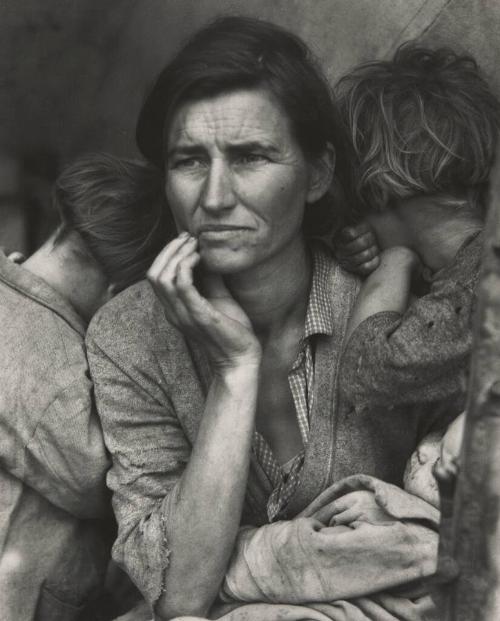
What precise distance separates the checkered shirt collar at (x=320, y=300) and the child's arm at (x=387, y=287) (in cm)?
5

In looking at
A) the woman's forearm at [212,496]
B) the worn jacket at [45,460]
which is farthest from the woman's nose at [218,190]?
the worn jacket at [45,460]

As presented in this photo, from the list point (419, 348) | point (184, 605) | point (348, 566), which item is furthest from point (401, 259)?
point (184, 605)

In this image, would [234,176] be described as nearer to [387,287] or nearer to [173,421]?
[387,287]

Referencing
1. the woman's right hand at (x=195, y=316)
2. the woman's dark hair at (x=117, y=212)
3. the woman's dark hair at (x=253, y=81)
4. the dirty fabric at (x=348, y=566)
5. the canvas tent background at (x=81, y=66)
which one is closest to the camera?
the dirty fabric at (x=348, y=566)

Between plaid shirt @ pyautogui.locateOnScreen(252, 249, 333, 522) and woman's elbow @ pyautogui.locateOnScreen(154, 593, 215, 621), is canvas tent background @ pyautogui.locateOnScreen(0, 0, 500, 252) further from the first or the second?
woman's elbow @ pyautogui.locateOnScreen(154, 593, 215, 621)

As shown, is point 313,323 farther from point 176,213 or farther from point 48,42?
point 48,42

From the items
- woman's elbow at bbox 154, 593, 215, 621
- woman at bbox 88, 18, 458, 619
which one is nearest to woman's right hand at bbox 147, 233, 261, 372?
woman at bbox 88, 18, 458, 619

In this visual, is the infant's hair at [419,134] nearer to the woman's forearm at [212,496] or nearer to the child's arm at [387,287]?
the child's arm at [387,287]

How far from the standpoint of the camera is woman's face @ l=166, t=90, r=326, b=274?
2.46 metres

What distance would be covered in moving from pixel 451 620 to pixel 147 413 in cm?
95

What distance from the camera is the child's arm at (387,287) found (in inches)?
101

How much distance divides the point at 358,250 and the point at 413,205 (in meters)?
0.14

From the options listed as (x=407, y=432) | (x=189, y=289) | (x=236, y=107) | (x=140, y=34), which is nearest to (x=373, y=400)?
(x=407, y=432)

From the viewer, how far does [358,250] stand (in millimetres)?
2697
